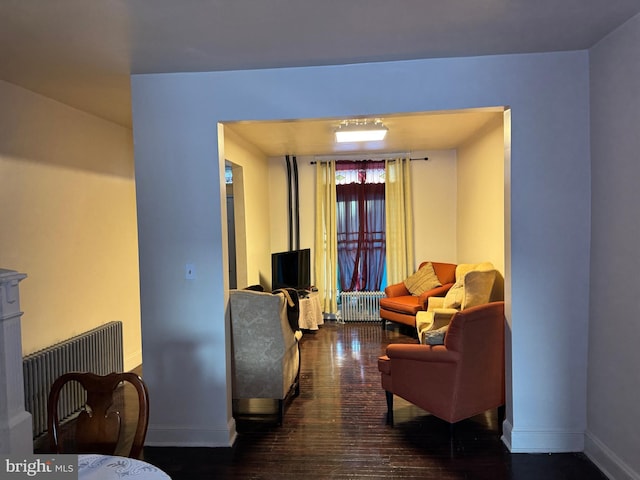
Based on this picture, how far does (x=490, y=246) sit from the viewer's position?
5.00 meters

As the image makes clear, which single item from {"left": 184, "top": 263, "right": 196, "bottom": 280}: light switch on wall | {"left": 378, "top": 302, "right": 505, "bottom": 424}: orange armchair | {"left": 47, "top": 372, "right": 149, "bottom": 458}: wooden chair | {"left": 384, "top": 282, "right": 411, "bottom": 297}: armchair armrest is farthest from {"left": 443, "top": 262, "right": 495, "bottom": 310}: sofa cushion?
{"left": 47, "top": 372, "right": 149, "bottom": 458}: wooden chair

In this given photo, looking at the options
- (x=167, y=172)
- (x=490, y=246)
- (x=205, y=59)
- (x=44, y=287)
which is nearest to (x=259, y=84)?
(x=205, y=59)

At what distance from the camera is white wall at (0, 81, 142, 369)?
322cm

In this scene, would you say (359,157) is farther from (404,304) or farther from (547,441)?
(547,441)

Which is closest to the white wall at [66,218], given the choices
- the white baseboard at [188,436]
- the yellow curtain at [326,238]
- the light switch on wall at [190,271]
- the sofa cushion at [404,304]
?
the white baseboard at [188,436]

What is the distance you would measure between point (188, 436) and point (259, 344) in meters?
0.81

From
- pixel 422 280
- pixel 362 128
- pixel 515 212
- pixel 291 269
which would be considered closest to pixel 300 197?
pixel 291 269

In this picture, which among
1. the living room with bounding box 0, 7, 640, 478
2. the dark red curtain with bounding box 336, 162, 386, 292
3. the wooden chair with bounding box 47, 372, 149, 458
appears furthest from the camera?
the dark red curtain with bounding box 336, 162, 386, 292

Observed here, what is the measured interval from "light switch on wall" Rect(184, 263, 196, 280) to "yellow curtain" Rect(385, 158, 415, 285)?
4279 millimetres

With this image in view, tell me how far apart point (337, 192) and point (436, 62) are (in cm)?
417

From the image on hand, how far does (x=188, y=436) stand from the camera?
3.07 m

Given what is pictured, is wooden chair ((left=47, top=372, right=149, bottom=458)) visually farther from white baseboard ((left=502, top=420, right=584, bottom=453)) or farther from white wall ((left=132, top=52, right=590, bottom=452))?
white baseboard ((left=502, top=420, right=584, bottom=453))

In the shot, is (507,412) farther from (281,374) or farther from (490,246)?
(490,246)

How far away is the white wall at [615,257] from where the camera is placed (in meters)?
2.33
